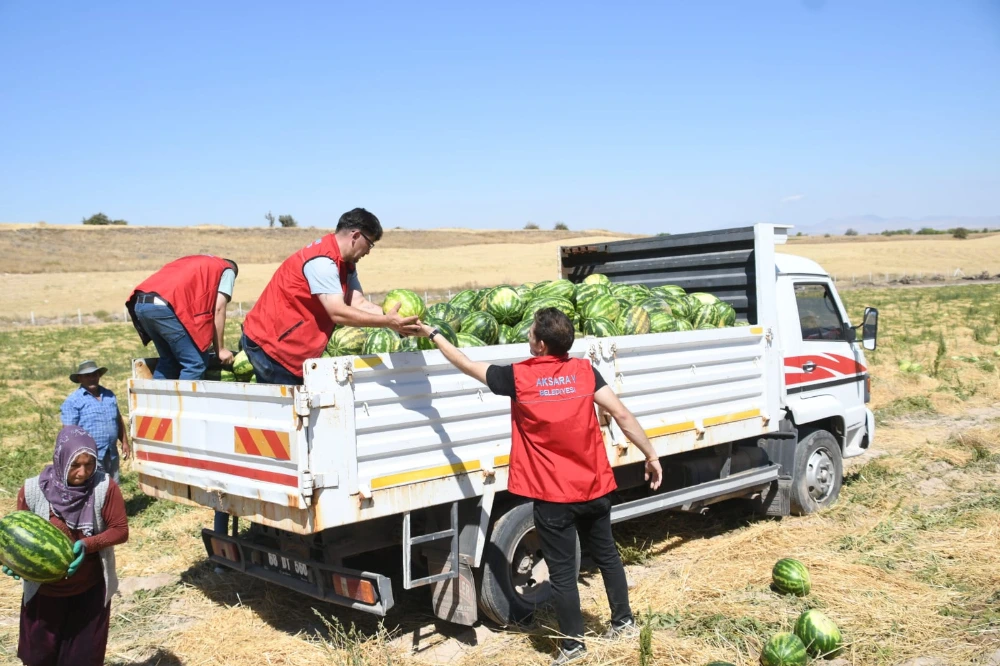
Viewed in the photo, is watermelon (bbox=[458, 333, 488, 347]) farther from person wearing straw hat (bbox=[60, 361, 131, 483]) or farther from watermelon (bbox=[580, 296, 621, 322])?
person wearing straw hat (bbox=[60, 361, 131, 483])

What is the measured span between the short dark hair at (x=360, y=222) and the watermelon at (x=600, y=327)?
2219mm

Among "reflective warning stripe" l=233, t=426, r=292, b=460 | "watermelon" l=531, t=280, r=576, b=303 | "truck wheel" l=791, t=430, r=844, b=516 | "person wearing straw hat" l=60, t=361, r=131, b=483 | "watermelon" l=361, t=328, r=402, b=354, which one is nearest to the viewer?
"reflective warning stripe" l=233, t=426, r=292, b=460

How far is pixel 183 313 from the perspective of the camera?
602 cm

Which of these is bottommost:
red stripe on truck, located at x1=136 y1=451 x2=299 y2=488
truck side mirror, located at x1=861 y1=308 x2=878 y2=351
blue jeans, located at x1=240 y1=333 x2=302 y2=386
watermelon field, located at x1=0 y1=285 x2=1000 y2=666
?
watermelon field, located at x1=0 y1=285 x2=1000 y2=666

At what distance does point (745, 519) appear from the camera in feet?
26.9

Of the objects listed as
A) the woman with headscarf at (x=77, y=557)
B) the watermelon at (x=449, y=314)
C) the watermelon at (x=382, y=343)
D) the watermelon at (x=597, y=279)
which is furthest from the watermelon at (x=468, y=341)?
the woman with headscarf at (x=77, y=557)

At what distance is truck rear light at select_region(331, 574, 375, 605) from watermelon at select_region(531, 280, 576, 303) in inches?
132

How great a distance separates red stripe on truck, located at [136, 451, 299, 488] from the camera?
15.1 ft

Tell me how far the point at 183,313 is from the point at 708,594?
4174 millimetres

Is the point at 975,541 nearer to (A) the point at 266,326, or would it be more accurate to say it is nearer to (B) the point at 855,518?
(B) the point at 855,518

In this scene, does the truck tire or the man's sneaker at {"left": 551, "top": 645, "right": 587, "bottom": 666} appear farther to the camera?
the truck tire

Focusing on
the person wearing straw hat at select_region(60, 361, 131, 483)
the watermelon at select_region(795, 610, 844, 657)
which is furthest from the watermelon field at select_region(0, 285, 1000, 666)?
the person wearing straw hat at select_region(60, 361, 131, 483)

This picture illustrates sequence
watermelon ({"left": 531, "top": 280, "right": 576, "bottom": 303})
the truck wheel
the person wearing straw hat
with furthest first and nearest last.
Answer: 1. the person wearing straw hat
2. the truck wheel
3. watermelon ({"left": 531, "top": 280, "right": 576, "bottom": 303})

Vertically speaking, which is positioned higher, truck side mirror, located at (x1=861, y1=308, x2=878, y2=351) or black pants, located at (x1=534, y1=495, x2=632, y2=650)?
truck side mirror, located at (x1=861, y1=308, x2=878, y2=351)
